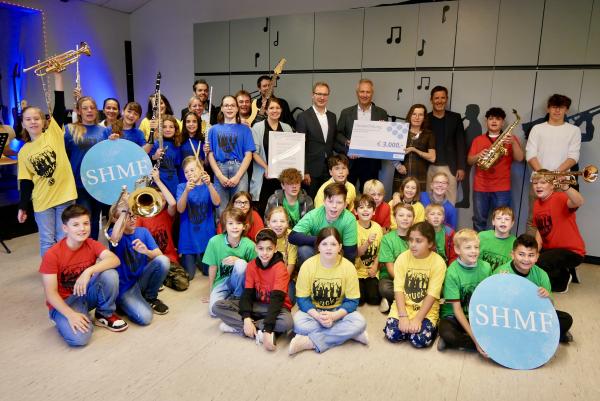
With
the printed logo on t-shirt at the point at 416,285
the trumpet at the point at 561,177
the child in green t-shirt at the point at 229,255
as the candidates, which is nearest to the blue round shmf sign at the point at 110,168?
the child in green t-shirt at the point at 229,255

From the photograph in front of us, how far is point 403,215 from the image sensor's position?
3484mm

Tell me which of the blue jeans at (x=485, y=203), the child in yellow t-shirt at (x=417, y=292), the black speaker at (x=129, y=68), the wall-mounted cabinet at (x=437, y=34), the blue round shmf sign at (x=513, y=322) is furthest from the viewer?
the black speaker at (x=129, y=68)

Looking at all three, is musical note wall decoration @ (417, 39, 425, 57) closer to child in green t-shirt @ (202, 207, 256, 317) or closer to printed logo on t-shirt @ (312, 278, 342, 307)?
child in green t-shirt @ (202, 207, 256, 317)

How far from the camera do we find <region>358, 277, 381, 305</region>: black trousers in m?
3.66

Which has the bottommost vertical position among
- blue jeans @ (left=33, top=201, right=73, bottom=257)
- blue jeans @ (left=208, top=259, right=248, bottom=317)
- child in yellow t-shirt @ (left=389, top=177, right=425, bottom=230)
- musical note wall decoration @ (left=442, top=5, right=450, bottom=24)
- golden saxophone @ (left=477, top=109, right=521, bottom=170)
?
blue jeans @ (left=208, top=259, right=248, bottom=317)

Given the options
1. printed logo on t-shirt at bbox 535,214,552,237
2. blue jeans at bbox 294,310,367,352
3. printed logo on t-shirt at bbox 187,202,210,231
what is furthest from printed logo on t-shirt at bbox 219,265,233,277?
printed logo on t-shirt at bbox 535,214,552,237

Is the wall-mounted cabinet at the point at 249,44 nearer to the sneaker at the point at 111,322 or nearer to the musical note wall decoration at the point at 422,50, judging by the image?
the musical note wall decoration at the point at 422,50

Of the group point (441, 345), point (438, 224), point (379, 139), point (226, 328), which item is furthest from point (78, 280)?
point (379, 139)

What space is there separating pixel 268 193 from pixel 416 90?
2143mm

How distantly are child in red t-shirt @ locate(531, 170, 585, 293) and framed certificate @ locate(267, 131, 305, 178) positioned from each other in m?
2.17

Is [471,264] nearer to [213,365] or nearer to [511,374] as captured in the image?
[511,374]

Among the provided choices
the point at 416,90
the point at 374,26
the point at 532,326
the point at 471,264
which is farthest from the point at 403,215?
the point at 374,26

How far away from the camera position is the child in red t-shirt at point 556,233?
384 centimetres

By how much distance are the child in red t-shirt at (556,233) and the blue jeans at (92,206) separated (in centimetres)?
395
